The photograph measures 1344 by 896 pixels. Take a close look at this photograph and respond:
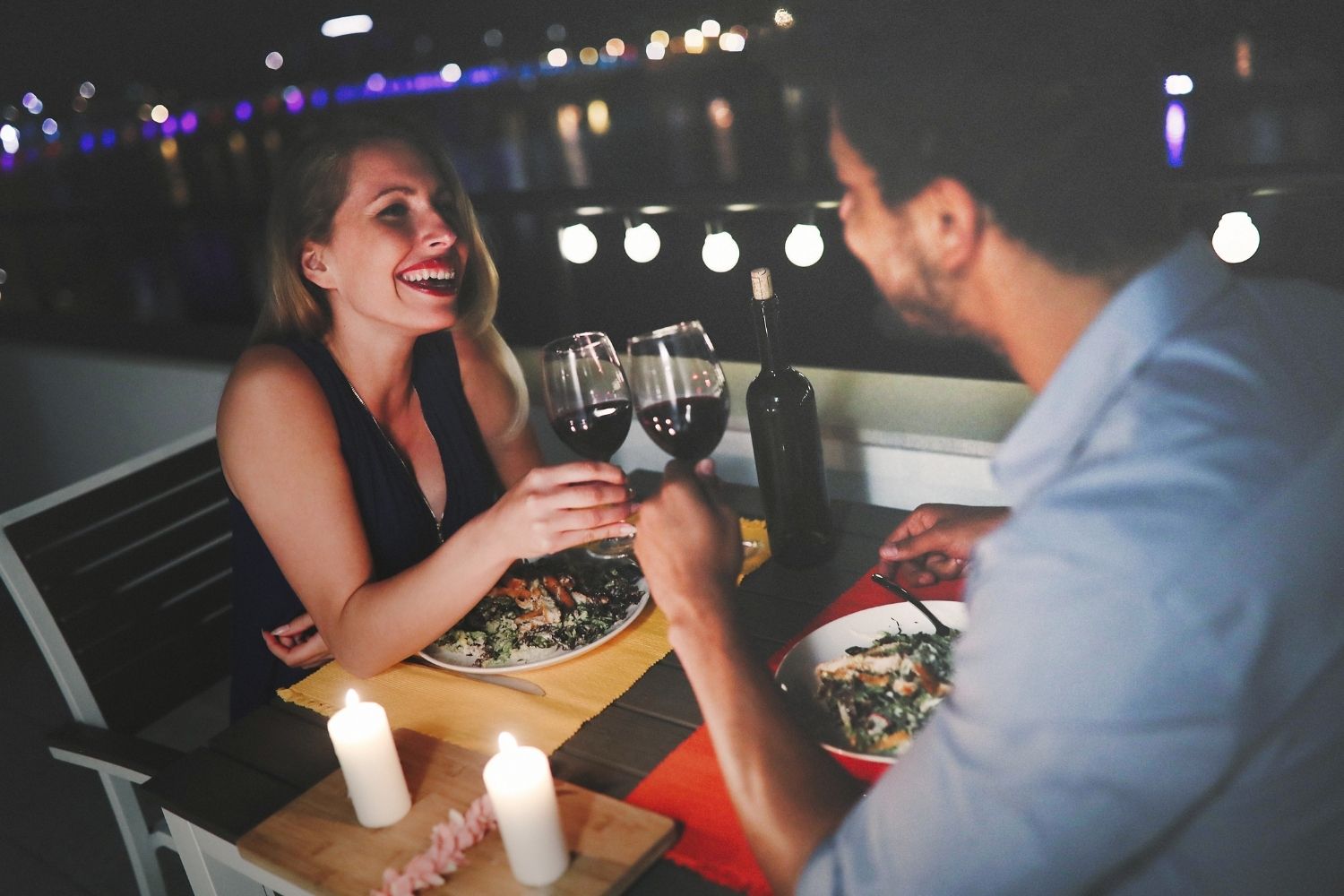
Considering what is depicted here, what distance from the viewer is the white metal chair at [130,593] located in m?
1.40

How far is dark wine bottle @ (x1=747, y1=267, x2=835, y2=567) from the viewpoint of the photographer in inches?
40.2

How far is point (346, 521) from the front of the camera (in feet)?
3.84

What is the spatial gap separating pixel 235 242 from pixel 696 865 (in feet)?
27.1

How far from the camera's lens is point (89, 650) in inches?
56.8

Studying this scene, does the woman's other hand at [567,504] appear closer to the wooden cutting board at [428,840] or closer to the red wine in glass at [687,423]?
the red wine in glass at [687,423]

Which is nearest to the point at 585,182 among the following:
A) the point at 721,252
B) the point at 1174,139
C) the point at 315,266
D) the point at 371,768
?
the point at 721,252

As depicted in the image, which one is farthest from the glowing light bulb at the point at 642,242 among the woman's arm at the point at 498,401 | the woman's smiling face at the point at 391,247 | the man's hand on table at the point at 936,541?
the man's hand on table at the point at 936,541

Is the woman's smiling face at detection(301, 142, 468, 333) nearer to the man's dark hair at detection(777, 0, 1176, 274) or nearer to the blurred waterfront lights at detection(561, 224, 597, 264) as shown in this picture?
the blurred waterfront lights at detection(561, 224, 597, 264)

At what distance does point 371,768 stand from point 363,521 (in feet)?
1.84

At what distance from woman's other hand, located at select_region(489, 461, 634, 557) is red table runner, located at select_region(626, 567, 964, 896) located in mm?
199

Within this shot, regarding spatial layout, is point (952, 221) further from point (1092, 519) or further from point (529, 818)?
point (529, 818)

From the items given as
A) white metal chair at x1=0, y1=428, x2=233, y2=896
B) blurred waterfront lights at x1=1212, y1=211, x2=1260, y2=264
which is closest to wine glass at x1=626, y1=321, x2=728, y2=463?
blurred waterfront lights at x1=1212, y1=211, x2=1260, y2=264

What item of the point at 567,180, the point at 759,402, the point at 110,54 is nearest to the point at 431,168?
the point at 759,402

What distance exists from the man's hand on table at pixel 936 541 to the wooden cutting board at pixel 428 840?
0.38m
